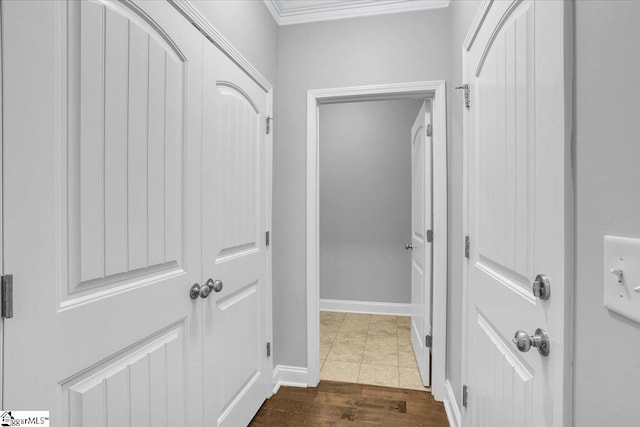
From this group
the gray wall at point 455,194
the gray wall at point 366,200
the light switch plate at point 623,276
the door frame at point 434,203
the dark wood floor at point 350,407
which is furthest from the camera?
the gray wall at point 366,200

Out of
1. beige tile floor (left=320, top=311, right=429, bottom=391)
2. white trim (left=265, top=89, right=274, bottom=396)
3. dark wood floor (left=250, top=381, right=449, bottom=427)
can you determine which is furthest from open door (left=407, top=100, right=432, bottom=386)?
white trim (left=265, top=89, right=274, bottom=396)

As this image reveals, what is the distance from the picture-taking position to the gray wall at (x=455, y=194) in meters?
1.69

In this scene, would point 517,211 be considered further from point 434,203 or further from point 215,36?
point 215,36

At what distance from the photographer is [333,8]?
6.98 ft

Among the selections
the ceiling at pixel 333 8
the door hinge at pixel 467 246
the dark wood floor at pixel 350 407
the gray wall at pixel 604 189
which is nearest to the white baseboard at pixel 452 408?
the dark wood floor at pixel 350 407

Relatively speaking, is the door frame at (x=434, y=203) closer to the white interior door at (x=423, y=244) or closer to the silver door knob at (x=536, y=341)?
the white interior door at (x=423, y=244)

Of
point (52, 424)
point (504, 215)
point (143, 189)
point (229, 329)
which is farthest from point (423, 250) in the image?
point (52, 424)

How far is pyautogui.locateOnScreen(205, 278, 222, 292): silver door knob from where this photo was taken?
Result: 1350 mm

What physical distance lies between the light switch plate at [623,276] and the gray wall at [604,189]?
19 mm

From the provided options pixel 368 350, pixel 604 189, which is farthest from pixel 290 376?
pixel 604 189

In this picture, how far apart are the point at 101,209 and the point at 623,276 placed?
1140 millimetres

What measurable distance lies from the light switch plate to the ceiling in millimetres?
2004

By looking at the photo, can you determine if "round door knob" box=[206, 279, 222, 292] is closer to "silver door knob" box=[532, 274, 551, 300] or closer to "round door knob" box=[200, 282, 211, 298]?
"round door knob" box=[200, 282, 211, 298]

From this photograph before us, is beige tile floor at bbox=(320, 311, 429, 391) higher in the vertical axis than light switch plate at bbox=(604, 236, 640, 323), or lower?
lower
